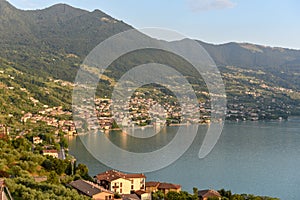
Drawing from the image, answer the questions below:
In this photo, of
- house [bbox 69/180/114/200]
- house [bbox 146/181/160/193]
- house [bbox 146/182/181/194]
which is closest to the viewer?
house [bbox 69/180/114/200]

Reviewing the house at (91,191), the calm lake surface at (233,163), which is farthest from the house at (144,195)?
the calm lake surface at (233,163)

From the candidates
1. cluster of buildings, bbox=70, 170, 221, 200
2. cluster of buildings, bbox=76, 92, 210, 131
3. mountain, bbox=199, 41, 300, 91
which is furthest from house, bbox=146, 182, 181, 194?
mountain, bbox=199, 41, 300, 91

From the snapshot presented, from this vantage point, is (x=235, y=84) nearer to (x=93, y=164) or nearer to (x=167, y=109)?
(x=167, y=109)

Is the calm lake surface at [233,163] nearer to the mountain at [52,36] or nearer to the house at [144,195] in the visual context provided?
the house at [144,195]

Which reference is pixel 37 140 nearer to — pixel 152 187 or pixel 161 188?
pixel 152 187

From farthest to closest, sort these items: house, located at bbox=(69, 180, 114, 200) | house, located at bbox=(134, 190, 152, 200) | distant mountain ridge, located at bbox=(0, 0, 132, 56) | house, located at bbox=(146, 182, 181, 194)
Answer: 1. distant mountain ridge, located at bbox=(0, 0, 132, 56)
2. house, located at bbox=(146, 182, 181, 194)
3. house, located at bbox=(134, 190, 152, 200)
4. house, located at bbox=(69, 180, 114, 200)

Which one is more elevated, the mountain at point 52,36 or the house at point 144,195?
the mountain at point 52,36

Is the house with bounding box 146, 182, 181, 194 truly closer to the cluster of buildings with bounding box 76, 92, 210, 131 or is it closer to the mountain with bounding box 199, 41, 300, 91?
the cluster of buildings with bounding box 76, 92, 210, 131

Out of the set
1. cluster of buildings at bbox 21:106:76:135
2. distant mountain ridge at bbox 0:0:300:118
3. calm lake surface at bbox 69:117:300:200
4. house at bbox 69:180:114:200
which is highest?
distant mountain ridge at bbox 0:0:300:118
